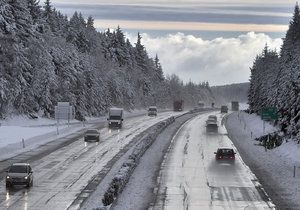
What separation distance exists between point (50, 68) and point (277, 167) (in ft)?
191

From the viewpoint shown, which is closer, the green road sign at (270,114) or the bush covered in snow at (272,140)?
the bush covered in snow at (272,140)

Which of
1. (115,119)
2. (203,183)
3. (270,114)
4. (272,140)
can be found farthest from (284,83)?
(203,183)

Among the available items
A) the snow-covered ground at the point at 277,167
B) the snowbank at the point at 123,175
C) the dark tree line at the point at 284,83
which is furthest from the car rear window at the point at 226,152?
the dark tree line at the point at 284,83

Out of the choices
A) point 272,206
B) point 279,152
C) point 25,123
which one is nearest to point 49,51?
point 25,123

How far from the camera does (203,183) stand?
41469mm

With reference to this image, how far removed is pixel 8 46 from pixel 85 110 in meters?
35.5

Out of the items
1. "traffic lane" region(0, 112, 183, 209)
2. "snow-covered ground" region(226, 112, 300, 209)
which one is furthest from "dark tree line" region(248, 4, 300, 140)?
"traffic lane" region(0, 112, 183, 209)

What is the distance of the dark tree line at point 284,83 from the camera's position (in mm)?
67125

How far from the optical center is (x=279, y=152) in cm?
6162

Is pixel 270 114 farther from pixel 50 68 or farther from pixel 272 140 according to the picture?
pixel 50 68

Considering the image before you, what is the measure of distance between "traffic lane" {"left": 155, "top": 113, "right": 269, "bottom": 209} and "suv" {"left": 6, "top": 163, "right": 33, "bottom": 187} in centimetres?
894

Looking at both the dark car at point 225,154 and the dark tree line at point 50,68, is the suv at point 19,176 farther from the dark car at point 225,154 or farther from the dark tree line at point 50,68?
the dark tree line at point 50,68

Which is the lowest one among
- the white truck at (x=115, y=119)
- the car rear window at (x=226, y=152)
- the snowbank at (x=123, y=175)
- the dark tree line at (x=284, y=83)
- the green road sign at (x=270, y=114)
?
the snowbank at (x=123, y=175)

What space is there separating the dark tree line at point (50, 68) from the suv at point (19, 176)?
42.8 m
